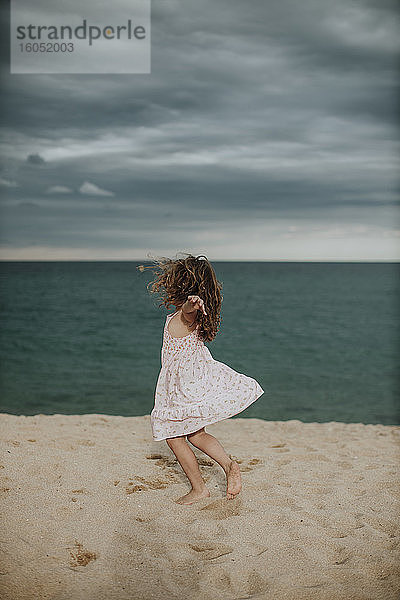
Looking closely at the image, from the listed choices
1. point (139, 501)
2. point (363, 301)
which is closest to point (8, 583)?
point (139, 501)

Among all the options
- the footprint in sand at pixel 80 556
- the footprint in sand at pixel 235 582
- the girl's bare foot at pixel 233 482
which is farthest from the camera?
the girl's bare foot at pixel 233 482

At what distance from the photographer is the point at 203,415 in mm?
3518

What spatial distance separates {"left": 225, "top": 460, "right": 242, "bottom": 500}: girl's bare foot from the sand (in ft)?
0.26

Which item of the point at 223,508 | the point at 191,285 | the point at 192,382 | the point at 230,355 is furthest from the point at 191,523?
the point at 230,355

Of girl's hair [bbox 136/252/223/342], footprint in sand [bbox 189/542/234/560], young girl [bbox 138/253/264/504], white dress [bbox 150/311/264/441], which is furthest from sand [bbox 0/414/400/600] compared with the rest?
girl's hair [bbox 136/252/223/342]

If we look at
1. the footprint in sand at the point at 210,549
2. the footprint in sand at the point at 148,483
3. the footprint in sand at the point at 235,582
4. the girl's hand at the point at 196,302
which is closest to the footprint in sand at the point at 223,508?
the footprint in sand at the point at 210,549

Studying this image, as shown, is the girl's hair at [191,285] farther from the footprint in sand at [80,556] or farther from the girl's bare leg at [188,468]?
the footprint in sand at [80,556]

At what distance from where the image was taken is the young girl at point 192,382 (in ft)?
11.6

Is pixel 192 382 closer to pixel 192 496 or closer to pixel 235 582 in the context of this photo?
pixel 192 496

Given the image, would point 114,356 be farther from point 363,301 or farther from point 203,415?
point 363,301

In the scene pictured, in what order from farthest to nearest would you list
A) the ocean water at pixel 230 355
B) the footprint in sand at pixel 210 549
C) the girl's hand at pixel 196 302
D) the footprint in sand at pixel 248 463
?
the ocean water at pixel 230 355 < the footprint in sand at pixel 248 463 < the girl's hand at pixel 196 302 < the footprint in sand at pixel 210 549

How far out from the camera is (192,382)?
3.62 m

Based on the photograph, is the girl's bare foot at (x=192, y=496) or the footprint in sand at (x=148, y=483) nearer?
the girl's bare foot at (x=192, y=496)

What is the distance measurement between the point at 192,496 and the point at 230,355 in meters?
13.5
